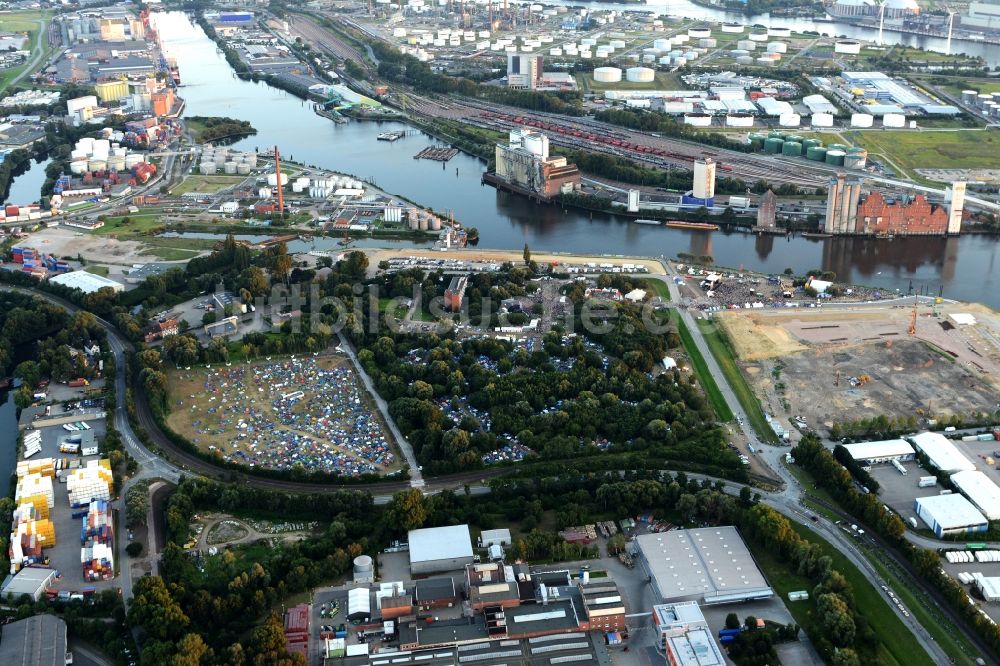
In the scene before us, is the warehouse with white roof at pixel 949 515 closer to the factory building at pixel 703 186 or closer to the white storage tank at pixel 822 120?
the factory building at pixel 703 186

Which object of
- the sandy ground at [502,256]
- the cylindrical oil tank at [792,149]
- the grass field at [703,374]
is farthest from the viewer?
the cylindrical oil tank at [792,149]

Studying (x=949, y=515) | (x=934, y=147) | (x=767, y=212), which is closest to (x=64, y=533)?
(x=949, y=515)

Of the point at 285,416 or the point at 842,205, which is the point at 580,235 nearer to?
the point at 842,205

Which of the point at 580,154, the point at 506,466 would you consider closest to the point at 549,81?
the point at 580,154

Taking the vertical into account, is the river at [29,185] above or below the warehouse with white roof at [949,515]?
above

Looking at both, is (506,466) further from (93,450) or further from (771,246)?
(771,246)

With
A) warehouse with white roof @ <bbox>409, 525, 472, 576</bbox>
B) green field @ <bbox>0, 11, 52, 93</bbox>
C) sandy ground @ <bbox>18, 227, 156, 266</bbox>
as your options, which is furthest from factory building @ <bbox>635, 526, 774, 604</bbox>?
green field @ <bbox>0, 11, 52, 93</bbox>

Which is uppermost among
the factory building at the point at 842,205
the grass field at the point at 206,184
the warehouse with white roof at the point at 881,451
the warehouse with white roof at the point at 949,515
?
the factory building at the point at 842,205

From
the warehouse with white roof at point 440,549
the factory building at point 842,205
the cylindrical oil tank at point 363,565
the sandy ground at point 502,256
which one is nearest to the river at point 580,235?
the factory building at point 842,205
